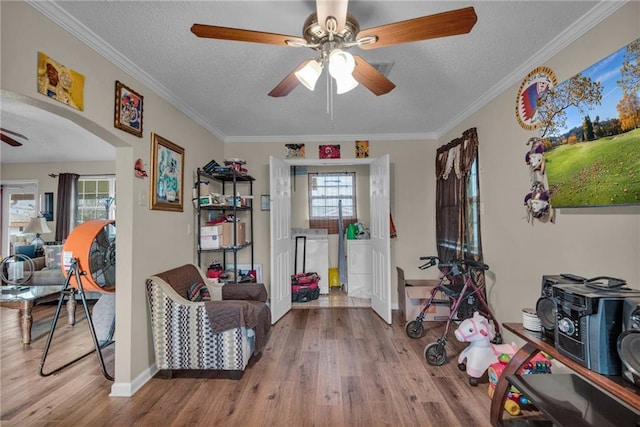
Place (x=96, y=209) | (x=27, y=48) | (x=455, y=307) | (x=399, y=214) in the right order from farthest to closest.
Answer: (x=96, y=209) < (x=399, y=214) < (x=455, y=307) < (x=27, y=48)

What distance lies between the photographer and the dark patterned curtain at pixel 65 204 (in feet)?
16.9

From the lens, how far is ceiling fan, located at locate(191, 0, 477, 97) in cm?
116

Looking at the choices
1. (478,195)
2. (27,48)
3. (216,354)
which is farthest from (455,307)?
(27,48)

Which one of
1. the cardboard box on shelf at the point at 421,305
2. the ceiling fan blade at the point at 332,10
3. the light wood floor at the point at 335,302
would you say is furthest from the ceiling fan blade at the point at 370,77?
the light wood floor at the point at 335,302

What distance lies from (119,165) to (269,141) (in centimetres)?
202

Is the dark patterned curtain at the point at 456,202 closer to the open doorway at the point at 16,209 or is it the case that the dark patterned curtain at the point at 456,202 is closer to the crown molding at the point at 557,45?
the crown molding at the point at 557,45

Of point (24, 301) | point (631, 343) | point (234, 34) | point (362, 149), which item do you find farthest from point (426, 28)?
point (24, 301)

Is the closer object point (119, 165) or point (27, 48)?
point (27, 48)

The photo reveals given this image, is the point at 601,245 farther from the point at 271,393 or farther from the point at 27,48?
the point at 27,48

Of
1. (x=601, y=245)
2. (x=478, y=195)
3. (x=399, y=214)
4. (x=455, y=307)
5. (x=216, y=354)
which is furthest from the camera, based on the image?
(x=399, y=214)

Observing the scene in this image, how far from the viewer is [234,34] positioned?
4.18 feet

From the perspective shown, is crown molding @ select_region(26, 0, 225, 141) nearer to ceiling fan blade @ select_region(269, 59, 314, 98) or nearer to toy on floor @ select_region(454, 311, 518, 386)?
ceiling fan blade @ select_region(269, 59, 314, 98)

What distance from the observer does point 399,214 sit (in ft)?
12.6

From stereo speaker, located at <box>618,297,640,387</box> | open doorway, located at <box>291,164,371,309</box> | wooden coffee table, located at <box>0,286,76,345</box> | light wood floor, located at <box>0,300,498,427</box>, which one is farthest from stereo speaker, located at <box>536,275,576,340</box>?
wooden coffee table, located at <box>0,286,76,345</box>
